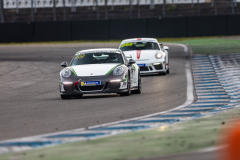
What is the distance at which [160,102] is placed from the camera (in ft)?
34.4

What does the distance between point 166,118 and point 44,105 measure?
339 cm

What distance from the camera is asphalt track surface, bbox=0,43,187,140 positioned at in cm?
796

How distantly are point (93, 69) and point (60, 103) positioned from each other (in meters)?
1.33

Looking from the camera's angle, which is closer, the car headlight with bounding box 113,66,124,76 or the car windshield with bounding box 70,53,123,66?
the car headlight with bounding box 113,66,124,76

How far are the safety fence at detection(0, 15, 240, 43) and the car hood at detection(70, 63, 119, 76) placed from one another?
2646 centimetres

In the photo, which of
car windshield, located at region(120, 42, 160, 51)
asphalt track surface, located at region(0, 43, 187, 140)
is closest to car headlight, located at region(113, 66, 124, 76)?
asphalt track surface, located at region(0, 43, 187, 140)

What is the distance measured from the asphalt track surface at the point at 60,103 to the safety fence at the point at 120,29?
18600 millimetres

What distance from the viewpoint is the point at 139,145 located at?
5988 mm

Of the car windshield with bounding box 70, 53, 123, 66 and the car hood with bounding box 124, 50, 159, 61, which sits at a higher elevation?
the car windshield with bounding box 70, 53, 123, 66

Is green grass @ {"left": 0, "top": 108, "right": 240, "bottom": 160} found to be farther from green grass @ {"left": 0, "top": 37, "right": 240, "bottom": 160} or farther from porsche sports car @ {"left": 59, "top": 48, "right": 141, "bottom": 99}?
porsche sports car @ {"left": 59, "top": 48, "right": 141, "bottom": 99}

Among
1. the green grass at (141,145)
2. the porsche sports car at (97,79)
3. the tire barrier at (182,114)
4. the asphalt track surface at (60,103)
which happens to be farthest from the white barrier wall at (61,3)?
the green grass at (141,145)

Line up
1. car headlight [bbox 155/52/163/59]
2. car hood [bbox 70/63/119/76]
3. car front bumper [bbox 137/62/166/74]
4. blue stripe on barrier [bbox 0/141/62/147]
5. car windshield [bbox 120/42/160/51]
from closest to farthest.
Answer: blue stripe on barrier [bbox 0/141/62/147] < car hood [bbox 70/63/119/76] < car front bumper [bbox 137/62/166/74] < car headlight [bbox 155/52/163/59] < car windshield [bbox 120/42/160/51]

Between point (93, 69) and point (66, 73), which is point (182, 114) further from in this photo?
point (66, 73)

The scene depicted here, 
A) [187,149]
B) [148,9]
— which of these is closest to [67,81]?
[187,149]
